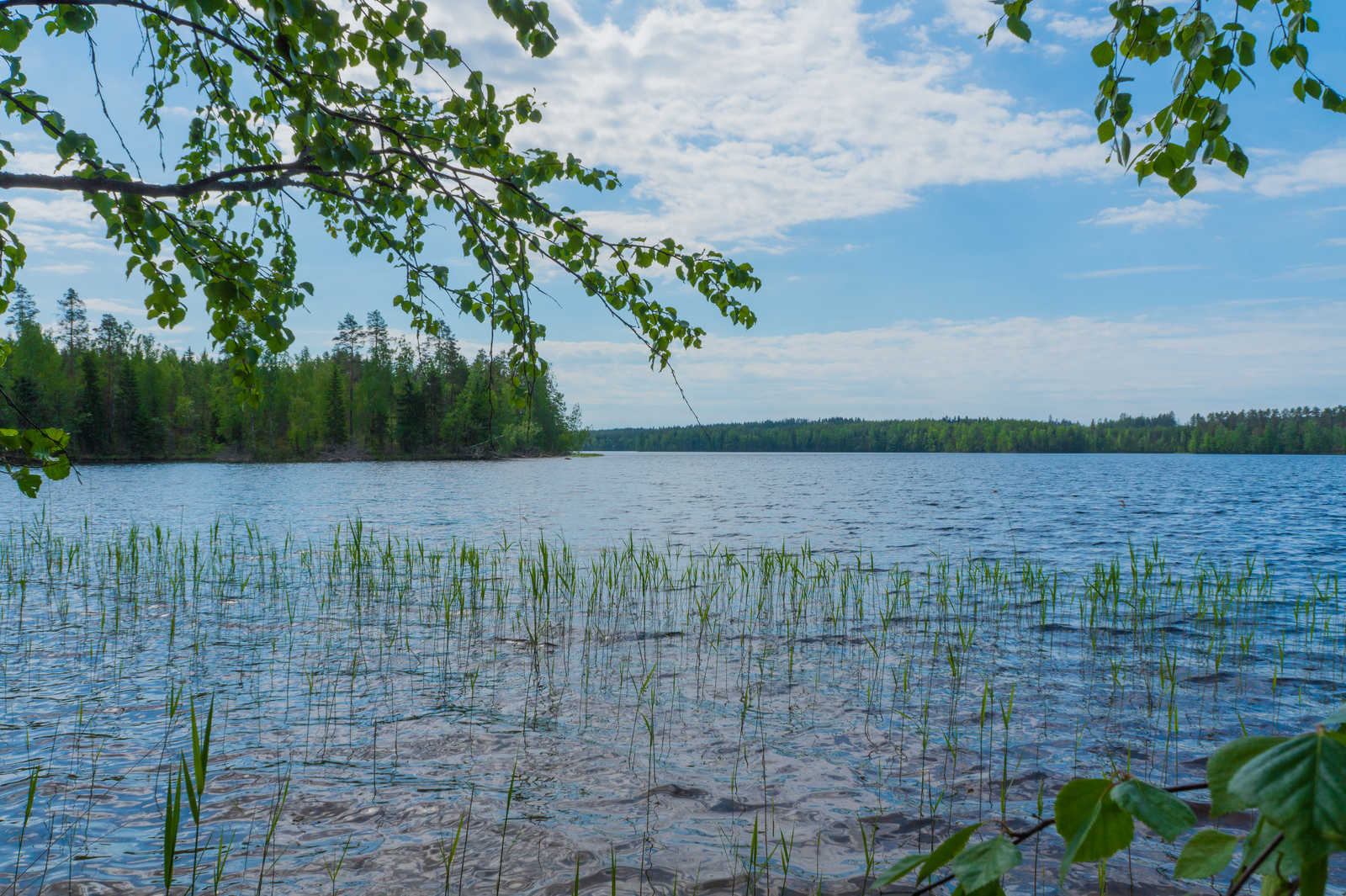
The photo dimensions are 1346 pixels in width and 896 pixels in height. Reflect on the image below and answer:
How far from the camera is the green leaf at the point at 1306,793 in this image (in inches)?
27.8

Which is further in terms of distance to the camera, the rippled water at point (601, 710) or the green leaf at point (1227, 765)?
the rippled water at point (601, 710)

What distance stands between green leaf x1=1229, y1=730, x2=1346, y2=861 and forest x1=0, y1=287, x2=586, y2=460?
64.4 metres

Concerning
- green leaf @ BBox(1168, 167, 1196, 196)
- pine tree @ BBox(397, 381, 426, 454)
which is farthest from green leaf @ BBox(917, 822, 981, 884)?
pine tree @ BBox(397, 381, 426, 454)

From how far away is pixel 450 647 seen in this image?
8.72 meters

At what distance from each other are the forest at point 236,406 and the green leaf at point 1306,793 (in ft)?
211

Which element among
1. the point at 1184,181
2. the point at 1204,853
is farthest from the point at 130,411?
the point at 1204,853

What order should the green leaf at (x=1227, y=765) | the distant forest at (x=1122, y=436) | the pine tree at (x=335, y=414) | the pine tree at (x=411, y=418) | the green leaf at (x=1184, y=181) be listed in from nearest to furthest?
the green leaf at (x=1227, y=765), the green leaf at (x=1184, y=181), the pine tree at (x=335, y=414), the pine tree at (x=411, y=418), the distant forest at (x=1122, y=436)

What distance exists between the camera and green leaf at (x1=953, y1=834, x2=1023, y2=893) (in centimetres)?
106

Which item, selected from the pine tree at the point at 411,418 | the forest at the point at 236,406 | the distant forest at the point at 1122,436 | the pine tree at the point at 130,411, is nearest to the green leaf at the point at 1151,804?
the forest at the point at 236,406

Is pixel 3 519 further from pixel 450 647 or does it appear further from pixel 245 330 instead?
pixel 245 330

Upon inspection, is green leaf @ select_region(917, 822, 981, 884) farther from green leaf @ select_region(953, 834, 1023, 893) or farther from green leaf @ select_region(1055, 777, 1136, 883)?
green leaf @ select_region(1055, 777, 1136, 883)

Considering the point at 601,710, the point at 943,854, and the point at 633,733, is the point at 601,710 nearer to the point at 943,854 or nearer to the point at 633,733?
the point at 633,733

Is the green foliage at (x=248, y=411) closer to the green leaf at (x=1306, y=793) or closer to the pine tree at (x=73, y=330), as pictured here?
the pine tree at (x=73, y=330)

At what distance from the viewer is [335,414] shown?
3273 inches
